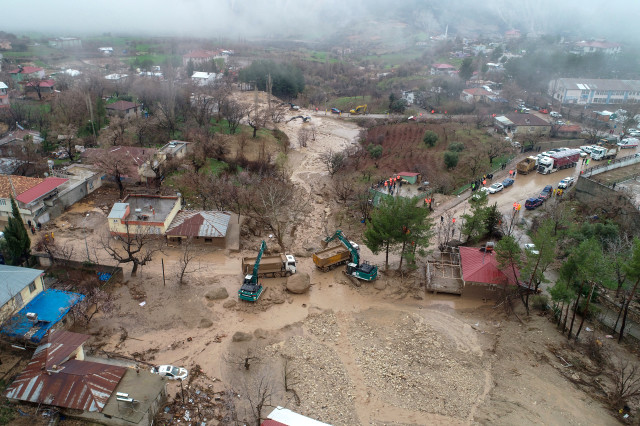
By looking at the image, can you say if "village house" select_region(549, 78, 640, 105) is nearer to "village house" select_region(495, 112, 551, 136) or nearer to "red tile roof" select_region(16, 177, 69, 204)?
"village house" select_region(495, 112, 551, 136)

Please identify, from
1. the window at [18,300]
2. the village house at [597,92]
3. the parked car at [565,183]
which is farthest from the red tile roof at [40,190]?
the village house at [597,92]

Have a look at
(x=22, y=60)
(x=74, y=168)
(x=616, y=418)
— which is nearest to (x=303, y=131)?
(x=74, y=168)

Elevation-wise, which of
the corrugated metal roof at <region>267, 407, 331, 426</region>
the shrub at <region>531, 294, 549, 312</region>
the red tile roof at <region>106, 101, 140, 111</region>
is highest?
the red tile roof at <region>106, 101, 140, 111</region>

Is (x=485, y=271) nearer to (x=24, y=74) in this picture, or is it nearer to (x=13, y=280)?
(x=13, y=280)

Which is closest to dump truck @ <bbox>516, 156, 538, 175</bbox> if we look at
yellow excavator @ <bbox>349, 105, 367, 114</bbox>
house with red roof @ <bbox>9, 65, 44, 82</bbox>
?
yellow excavator @ <bbox>349, 105, 367, 114</bbox>

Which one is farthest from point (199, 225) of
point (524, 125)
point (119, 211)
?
point (524, 125)

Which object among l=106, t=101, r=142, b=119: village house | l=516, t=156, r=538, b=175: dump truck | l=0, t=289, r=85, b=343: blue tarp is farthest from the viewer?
l=106, t=101, r=142, b=119: village house
